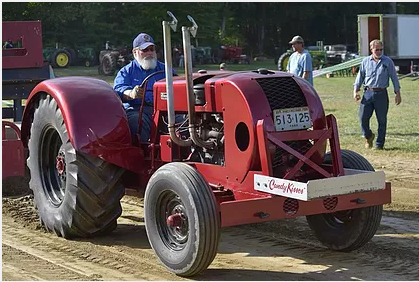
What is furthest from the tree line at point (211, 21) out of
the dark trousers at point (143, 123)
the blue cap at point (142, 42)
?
the dark trousers at point (143, 123)

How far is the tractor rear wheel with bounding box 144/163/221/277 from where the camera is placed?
5203 millimetres

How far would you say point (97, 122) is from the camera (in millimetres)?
6418

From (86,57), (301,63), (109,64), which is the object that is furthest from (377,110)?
(86,57)

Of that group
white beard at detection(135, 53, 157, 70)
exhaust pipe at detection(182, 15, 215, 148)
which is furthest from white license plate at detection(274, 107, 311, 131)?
white beard at detection(135, 53, 157, 70)

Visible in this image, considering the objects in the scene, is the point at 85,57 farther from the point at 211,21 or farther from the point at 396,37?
the point at 396,37

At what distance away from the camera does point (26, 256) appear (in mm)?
6051

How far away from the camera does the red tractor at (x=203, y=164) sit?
5.32m

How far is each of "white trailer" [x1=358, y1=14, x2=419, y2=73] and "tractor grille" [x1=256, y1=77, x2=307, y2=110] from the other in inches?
1178

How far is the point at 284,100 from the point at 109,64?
95.2ft

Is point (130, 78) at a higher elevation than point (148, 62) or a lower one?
lower

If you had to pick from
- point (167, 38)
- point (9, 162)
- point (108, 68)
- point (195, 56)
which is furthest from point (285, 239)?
point (195, 56)

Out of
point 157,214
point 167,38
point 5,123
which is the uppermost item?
point 167,38

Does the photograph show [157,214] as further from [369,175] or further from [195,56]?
[195,56]

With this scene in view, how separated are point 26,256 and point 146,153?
51.9 inches
